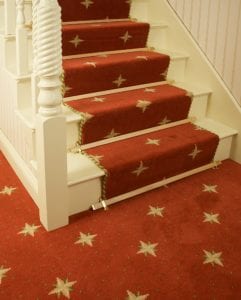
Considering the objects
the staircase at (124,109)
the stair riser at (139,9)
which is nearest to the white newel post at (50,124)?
the staircase at (124,109)

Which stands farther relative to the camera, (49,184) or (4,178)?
(4,178)

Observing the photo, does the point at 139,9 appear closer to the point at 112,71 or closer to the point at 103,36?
the point at 103,36

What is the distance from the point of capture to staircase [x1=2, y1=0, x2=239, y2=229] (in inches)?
83.1

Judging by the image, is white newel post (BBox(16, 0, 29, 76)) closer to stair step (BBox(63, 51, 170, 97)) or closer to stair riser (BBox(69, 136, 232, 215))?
stair step (BBox(63, 51, 170, 97))

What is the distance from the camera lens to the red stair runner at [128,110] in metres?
2.23

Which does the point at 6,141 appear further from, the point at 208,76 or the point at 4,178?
the point at 208,76

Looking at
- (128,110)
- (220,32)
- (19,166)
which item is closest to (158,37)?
(220,32)

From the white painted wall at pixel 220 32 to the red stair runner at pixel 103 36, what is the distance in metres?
0.35

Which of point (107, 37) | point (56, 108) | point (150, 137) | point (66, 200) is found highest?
point (107, 37)

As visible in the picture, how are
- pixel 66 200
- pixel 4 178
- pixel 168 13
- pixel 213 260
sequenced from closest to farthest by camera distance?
1. pixel 213 260
2. pixel 66 200
3. pixel 4 178
4. pixel 168 13

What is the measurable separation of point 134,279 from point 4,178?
3.74 feet


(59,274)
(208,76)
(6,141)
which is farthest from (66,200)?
(208,76)

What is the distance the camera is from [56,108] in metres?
1.71

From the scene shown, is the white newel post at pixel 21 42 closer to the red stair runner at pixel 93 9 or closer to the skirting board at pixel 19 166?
the skirting board at pixel 19 166
